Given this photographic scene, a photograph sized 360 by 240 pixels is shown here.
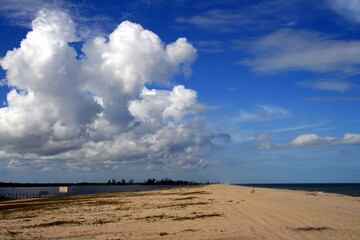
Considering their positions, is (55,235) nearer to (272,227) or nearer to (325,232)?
(272,227)

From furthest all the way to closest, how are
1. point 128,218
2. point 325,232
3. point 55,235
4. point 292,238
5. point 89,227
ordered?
point 128,218, point 89,227, point 55,235, point 325,232, point 292,238

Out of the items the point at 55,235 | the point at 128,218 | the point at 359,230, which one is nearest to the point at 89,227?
the point at 55,235

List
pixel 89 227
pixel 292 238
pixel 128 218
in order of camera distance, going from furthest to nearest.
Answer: pixel 128 218, pixel 89 227, pixel 292 238

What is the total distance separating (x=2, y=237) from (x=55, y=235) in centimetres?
327

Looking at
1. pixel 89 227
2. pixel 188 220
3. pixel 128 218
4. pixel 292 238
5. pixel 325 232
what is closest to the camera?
pixel 292 238

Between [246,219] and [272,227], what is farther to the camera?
[246,219]

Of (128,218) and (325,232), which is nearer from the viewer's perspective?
(325,232)

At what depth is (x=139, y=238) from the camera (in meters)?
18.3

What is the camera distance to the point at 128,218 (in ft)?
88.9

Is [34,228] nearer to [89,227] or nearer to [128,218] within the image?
[89,227]

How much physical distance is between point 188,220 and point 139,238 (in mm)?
6880

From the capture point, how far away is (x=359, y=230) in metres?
19.6

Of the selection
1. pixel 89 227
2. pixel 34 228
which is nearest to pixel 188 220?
pixel 89 227

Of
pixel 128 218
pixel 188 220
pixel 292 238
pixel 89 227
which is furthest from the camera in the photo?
pixel 128 218
